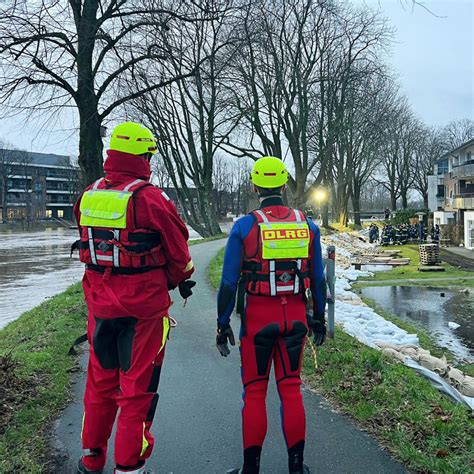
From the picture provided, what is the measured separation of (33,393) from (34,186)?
104893 millimetres

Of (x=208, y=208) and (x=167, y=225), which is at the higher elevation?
(x=208, y=208)

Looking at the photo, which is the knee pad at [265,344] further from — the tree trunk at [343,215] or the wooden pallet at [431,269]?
the tree trunk at [343,215]

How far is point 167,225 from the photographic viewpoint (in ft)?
9.86

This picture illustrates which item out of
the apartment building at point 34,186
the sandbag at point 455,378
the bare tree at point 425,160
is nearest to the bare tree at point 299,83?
the sandbag at point 455,378

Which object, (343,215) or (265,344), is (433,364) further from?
(343,215)

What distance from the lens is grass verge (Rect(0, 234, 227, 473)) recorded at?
3.40 metres

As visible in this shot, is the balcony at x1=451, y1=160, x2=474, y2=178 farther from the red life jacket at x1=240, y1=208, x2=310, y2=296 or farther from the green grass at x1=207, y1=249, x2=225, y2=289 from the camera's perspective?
the red life jacket at x1=240, y1=208, x2=310, y2=296

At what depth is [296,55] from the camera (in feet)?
77.6

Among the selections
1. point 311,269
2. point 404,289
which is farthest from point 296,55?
point 311,269

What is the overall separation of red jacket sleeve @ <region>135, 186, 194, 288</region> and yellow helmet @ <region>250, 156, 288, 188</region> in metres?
0.67

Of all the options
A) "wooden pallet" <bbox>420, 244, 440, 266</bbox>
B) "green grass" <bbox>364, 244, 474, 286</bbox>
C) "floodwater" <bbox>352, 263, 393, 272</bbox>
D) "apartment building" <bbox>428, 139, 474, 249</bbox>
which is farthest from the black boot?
"apartment building" <bbox>428, 139, 474, 249</bbox>

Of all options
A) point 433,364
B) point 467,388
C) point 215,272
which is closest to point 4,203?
point 215,272

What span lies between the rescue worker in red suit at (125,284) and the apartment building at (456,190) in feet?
116

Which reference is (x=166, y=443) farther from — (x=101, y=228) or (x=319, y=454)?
(x=101, y=228)
